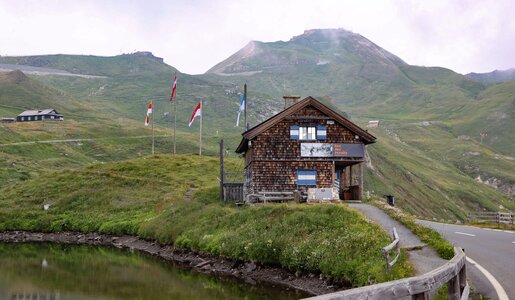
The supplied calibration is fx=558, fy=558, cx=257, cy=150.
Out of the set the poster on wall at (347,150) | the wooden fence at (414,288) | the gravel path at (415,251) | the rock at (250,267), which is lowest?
the rock at (250,267)

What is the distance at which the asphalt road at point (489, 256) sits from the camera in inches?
654

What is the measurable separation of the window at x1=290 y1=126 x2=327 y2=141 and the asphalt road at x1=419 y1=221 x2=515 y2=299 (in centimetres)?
1553

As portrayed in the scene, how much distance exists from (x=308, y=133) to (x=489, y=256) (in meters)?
25.5

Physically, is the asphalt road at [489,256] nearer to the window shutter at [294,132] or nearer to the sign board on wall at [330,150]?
the sign board on wall at [330,150]

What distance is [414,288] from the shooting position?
31.3 ft

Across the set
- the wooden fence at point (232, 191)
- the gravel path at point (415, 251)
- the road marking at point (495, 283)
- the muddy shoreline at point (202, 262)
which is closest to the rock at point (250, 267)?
the muddy shoreline at point (202, 262)

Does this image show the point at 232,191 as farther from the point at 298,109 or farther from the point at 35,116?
the point at 35,116

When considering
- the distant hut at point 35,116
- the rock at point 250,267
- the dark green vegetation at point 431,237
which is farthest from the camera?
the distant hut at point 35,116

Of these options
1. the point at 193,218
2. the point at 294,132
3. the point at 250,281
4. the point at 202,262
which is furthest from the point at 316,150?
the point at 250,281

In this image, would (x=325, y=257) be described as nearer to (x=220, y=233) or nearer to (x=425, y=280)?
(x=220, y=233)

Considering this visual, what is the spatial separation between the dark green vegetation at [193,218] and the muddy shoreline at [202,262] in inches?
19.4

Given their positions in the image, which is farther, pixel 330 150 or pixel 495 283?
pixel 330 150

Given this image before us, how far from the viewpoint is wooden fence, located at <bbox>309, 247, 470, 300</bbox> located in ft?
24.6

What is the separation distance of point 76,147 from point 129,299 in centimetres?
10393
